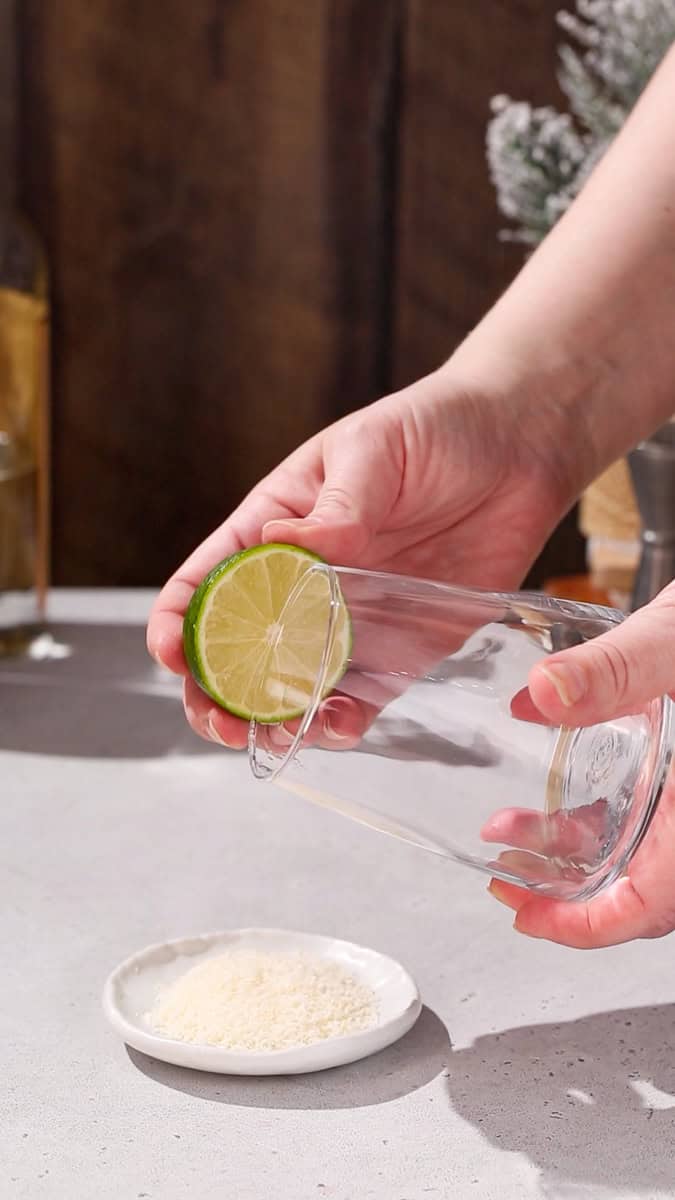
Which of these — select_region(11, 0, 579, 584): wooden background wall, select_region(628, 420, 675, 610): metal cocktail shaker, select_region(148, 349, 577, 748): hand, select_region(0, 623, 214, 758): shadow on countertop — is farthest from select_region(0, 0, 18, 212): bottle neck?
select_region(148, 349, 577, 748): hand

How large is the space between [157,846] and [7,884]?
0.09 m

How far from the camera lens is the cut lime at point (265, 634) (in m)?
0.54

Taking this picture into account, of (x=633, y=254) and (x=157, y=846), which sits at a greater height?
(x=633, y=254)

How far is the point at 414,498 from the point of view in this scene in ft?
2.51

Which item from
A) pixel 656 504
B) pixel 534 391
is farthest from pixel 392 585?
pixel 656 504

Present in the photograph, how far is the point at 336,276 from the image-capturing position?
1.61 metres

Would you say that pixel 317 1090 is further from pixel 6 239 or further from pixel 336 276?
pixel 336 276

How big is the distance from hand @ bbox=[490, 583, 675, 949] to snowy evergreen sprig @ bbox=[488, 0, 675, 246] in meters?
0.69

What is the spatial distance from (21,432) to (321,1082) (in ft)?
2.40

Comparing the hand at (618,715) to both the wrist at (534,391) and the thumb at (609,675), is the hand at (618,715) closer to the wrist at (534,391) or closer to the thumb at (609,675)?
the thumb at (609,675)

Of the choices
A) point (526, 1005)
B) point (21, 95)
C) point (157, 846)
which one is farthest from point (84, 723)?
point (21, 95)

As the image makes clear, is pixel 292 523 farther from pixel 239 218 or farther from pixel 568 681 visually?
pixel 239 218

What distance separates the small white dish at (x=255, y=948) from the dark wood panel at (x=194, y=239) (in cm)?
105

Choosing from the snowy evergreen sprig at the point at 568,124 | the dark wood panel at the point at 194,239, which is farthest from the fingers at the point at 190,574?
the dark wood panel at the point at 194,239
